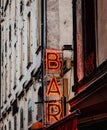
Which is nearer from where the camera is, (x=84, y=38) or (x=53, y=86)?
(x=84, y=38)

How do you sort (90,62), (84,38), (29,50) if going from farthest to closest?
(29,50), (84,38), (90,62)

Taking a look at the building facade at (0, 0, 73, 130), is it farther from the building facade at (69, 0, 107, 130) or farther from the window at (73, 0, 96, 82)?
the building facade at (69, 0, 107, 130)

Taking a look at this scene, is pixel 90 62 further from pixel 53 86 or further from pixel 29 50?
pixel 29 50

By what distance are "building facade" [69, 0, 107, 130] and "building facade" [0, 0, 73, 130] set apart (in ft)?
8.43

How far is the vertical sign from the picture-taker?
20625 mm

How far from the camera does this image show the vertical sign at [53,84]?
2062 cm

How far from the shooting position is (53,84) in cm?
2089

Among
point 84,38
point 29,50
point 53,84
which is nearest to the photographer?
point 84,38

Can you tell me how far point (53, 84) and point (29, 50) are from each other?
27.0 ft

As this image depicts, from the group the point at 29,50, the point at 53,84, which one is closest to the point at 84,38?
the point at 53,84

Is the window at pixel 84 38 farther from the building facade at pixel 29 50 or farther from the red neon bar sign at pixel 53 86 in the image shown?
the red neon bar sign at pixel 53 86

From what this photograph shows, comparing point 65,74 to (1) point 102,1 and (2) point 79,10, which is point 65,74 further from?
(1) point 102,1

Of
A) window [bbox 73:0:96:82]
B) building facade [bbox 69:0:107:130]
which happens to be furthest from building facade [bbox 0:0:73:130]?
building facade [bbox 69:0:107:130]

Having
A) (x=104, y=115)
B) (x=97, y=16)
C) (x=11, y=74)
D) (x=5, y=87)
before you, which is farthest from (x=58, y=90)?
(x=5, y=87)
